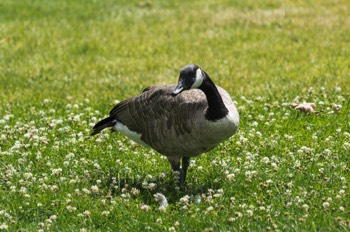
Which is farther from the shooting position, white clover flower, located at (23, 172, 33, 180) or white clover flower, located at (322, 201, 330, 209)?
white clover flower, located at (23, 172, 33, 180)

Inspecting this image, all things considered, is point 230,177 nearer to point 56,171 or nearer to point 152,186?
point 152,186

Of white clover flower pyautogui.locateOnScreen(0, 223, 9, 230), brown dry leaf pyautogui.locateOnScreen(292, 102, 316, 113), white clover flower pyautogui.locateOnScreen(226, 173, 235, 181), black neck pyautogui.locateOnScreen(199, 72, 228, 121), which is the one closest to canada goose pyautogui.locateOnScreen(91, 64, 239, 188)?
black neck pyautogui.locateOnScreen(199, 72, 228, 121)

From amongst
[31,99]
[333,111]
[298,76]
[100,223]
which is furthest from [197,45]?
[100,223]

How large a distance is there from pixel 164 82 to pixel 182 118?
16.9 ft

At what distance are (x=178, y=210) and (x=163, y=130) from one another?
0.92 m

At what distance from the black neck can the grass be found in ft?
2.53

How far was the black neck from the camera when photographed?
7.35 meters

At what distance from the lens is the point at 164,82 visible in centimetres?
1275

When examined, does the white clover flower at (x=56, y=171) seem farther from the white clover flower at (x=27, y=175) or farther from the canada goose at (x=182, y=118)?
the canada goose at (x=182, y=118)

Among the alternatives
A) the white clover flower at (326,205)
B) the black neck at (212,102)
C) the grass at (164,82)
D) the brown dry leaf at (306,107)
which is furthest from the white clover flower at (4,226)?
the brown dry leaf at (306,107)

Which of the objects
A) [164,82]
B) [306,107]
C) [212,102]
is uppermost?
[212,102]

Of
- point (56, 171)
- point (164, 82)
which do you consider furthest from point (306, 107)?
point (56, 171)

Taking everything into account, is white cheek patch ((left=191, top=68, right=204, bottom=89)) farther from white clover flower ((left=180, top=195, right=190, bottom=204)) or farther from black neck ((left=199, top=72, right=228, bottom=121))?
white clover flower ((left=180, top=195, right=190, bottom=204))

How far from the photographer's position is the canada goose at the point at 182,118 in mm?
7348
